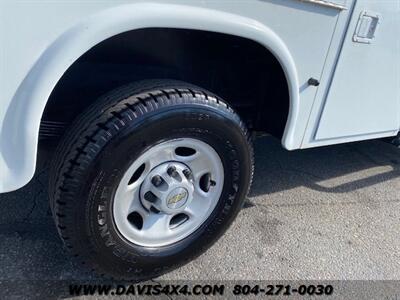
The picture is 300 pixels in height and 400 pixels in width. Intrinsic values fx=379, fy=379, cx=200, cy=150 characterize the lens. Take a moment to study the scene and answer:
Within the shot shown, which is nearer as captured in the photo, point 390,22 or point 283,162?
point 390,22

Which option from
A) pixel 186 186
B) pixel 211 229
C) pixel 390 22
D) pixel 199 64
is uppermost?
pixel 390 22

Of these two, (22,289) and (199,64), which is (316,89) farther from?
(22,289)

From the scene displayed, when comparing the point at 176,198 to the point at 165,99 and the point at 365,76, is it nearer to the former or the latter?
the point at 165,99

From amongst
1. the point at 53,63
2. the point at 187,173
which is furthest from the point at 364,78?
the point at 53,63

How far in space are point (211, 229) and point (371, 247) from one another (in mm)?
1201

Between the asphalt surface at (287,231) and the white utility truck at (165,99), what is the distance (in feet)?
1.01

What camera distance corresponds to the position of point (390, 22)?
7.39 feet

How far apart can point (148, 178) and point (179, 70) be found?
0.67 metres

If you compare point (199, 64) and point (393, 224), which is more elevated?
point (199, 64)

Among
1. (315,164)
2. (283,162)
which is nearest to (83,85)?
(283,162)

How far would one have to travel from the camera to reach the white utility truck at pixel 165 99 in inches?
53.9

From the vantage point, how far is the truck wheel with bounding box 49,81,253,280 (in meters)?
1.56

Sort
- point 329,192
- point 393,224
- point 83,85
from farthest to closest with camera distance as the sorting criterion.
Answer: point 329,192 < point 393,224 < point 83,85

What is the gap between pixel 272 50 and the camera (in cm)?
183
